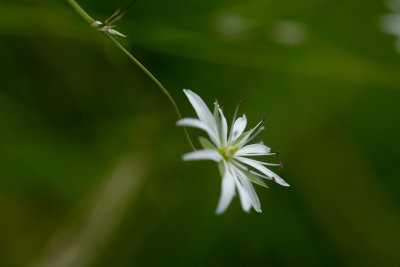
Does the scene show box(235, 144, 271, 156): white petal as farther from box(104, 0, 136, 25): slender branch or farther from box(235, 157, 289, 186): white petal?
box(104, 0, 136, 25): slender branch

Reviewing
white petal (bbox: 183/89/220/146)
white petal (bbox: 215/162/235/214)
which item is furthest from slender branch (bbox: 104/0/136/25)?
white petal (bbox: 215/162/235/214)

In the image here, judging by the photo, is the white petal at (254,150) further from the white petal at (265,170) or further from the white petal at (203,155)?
the white petal at (203,155)

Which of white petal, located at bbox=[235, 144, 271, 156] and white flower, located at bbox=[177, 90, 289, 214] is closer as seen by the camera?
white flower, located at bbox=[177, 90, 289, 214]

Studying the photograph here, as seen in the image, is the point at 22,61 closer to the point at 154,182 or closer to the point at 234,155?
the point at 154,182

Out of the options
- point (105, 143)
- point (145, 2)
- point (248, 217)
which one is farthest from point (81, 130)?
point (248, 217)

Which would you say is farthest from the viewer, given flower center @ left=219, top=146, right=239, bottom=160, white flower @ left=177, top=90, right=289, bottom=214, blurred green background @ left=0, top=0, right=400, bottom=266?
blurred green background @ left=0, top=0, right=400, bottom=266
